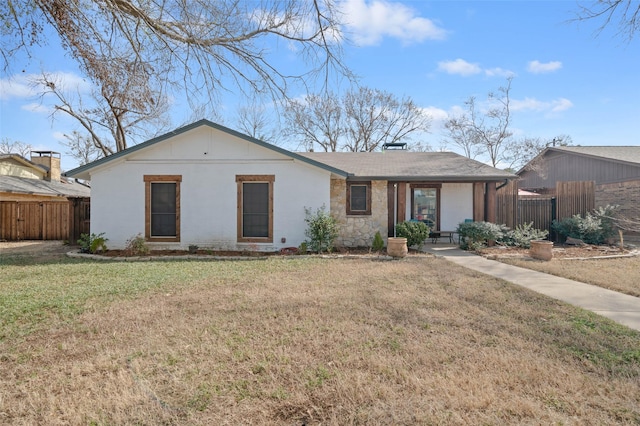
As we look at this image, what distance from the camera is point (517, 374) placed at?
3027mm

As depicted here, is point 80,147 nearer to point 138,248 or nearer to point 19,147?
point 19,147

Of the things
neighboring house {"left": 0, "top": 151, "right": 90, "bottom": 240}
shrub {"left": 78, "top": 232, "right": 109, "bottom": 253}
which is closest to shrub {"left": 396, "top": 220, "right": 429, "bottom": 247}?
shrub {"left": 78, "top": 232, "right": 109, "bottom": 253}

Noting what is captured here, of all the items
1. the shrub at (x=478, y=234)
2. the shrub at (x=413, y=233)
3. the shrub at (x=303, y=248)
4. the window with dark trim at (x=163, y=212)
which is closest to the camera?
the shrub at (x=303, y=248)

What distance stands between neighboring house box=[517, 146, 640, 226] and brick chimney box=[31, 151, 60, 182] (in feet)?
92.7

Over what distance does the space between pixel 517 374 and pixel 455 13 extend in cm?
642

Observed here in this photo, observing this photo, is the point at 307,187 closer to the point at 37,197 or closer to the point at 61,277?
the point at 61,277

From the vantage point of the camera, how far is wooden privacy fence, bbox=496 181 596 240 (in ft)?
43.0

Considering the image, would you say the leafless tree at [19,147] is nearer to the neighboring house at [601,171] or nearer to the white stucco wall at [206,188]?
the white stucco wall at [206,188]

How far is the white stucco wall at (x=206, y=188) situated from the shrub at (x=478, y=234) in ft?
15.7

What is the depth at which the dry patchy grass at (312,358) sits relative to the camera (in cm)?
255

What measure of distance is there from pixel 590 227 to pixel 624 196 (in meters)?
6.52

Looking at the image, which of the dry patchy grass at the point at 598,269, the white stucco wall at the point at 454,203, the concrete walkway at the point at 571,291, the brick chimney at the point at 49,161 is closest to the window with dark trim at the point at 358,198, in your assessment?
the concrete walkway at the point at 571,291

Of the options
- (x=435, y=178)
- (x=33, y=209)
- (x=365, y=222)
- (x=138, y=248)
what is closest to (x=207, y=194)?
(x=138, y=248)

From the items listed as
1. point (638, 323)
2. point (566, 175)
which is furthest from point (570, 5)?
point (566, 175)
